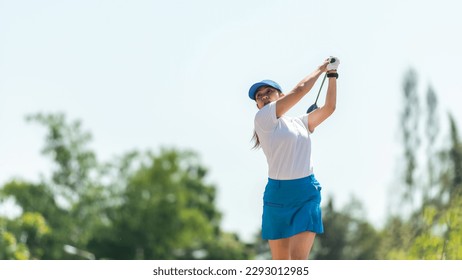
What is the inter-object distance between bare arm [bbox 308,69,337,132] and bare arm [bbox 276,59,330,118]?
5.4 inches

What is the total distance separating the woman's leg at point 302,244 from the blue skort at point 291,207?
32 mm

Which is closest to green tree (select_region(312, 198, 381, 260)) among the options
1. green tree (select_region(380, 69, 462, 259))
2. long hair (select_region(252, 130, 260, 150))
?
green tree (select_region(380, 69, 462, 259))

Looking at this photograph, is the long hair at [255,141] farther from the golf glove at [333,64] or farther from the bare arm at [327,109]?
the golf glove at [333,64]

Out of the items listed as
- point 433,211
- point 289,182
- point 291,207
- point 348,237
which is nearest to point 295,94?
point 289,182

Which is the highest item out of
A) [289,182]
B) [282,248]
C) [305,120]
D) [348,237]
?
[305,120]

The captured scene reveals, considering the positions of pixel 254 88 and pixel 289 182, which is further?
pixel 254 88

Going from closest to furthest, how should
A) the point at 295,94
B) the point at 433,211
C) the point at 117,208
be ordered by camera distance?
the point at 295,94, the point at 433,211, the point at 117,208

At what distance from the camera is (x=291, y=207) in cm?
443

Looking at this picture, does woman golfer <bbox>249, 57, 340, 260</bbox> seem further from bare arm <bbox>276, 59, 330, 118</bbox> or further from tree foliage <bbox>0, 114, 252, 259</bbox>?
tree foliage <bbox>0, 114, 252, 259</bbox>

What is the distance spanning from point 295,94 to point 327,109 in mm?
304

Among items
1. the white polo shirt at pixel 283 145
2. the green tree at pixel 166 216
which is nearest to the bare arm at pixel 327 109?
the white polo shirt at pixel 283 145

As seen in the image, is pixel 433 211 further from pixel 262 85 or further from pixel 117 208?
pixel 117 208

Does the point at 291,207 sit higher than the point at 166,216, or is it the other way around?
the point at 291,207
